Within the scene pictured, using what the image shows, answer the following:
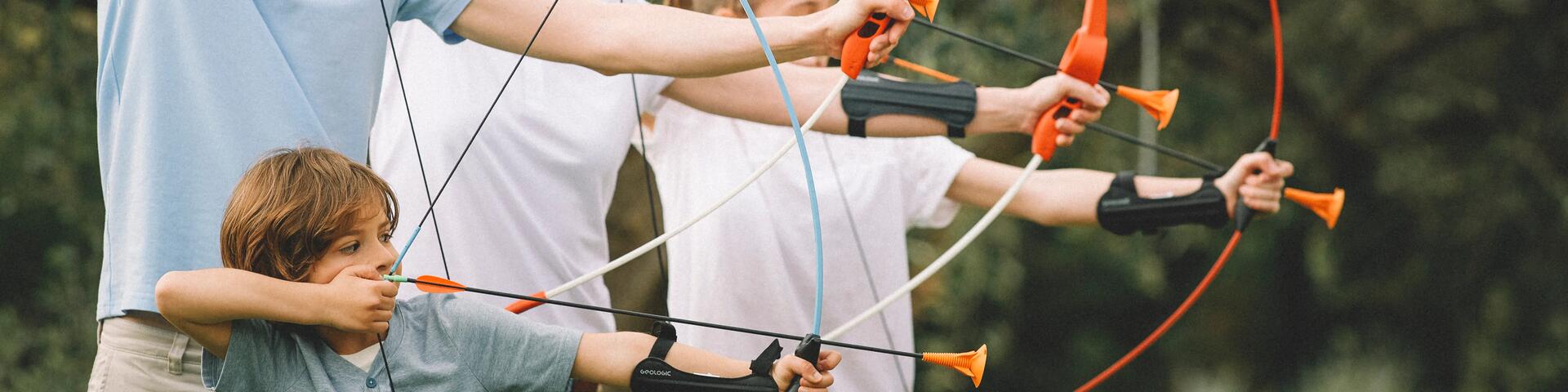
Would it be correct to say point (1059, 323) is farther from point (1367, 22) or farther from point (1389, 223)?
point (1367, 22)

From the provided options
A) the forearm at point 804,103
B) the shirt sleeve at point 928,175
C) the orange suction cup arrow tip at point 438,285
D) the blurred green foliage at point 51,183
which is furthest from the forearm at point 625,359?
the blurred green foliage at point 51,183

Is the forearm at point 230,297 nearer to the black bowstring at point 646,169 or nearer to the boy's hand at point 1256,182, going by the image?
the black bowstring at point 646,169

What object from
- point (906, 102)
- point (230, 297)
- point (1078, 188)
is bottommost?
point (230, 297)

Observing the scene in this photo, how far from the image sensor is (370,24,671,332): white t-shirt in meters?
2.12

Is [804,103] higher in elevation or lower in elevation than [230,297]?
higher

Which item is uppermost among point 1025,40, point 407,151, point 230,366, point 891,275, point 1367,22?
point 1367,22

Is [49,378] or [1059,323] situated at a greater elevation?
[1059,323]

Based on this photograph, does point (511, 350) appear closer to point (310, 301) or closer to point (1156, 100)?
point (310, 301)

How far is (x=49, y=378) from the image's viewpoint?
194 inches

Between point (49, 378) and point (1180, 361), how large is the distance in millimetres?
4999

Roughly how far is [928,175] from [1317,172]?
3.47 metres

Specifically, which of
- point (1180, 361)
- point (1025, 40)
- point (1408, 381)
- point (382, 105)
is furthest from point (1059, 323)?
point (382, 105)

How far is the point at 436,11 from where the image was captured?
181 centimetres

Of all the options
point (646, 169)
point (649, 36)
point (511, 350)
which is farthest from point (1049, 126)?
point (511, 350)
